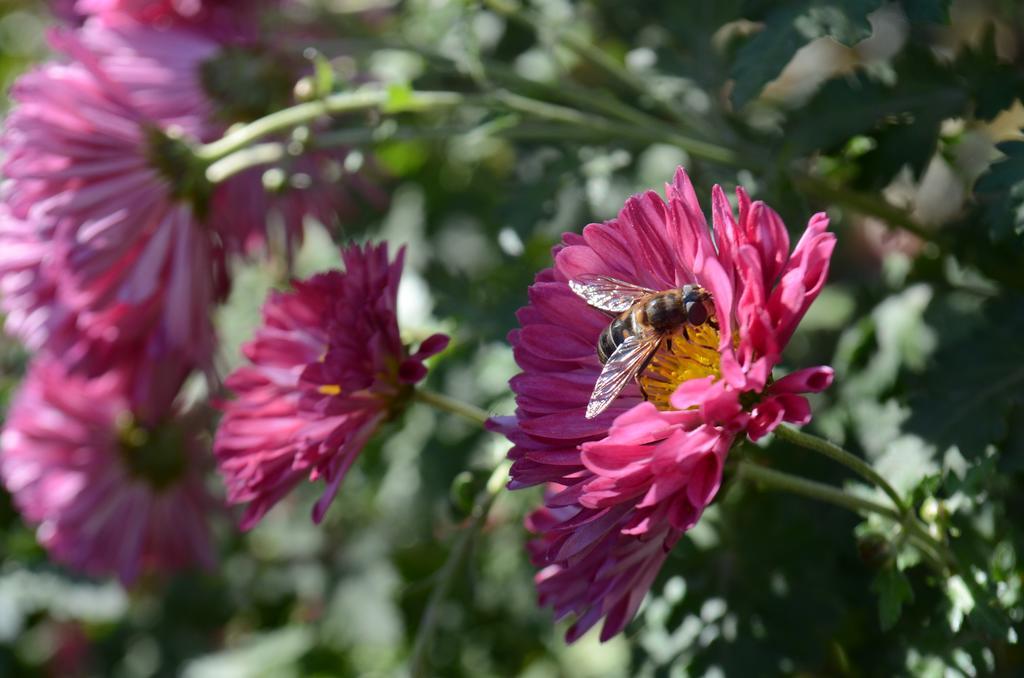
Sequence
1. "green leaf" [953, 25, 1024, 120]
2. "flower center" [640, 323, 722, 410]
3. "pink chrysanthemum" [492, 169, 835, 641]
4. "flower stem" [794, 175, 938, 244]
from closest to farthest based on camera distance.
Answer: "pink chrysanthemum" [492, 169, 835, 641]
"flower center" [640, 323, 722, 410]
"green leaf" [953, 25, 1024, 120]
"flower stem" [794, 175, 938, 244]

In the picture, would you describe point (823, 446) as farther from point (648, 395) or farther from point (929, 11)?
point (929, 11)

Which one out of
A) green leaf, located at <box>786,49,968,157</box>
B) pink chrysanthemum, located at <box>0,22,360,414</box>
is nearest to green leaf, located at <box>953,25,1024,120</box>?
green leaf, located at <box>786,49,968,157</box>

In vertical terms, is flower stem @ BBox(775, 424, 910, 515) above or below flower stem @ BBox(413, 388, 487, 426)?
above

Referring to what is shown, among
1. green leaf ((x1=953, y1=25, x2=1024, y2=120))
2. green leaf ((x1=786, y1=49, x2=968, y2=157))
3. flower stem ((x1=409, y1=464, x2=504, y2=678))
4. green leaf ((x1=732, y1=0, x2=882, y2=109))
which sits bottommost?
flower stem ((x1=409, y1=464, x2=504, y2=678))

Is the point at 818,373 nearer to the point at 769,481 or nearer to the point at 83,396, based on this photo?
the point at 769,481

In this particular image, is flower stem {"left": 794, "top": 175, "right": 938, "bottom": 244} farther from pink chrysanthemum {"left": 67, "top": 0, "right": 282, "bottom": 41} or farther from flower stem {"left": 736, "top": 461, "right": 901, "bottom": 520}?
pink chrysanthemum {"left": 67, "top": 0, "right": 282, "bottom": 41}

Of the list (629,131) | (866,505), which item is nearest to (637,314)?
(866,505)

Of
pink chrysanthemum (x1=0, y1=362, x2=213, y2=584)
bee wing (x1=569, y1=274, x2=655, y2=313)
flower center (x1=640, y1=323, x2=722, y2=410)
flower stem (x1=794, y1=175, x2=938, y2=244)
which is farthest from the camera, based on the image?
pink chrysanthemum (x1=0, y1=362, x2=213, y2=584)

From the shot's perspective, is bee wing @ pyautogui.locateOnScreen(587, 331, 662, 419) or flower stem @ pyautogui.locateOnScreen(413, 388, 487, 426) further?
flower stem @ pyautogui.locateOnScreen(413, 388, 487, 426)
